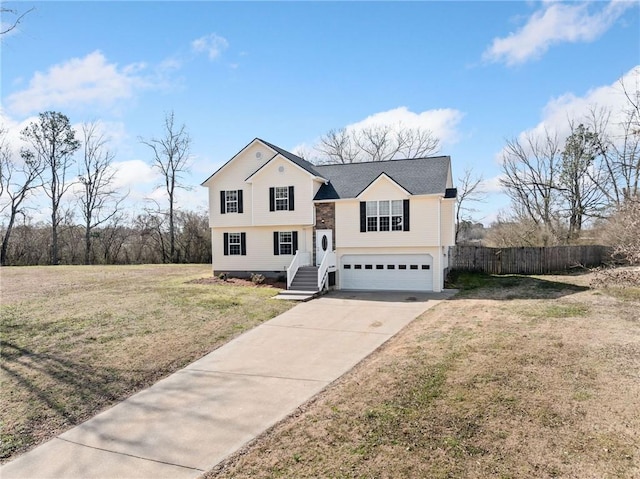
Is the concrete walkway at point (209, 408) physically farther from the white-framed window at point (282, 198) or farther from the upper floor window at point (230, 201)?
the upper floor window at point (230, 201)

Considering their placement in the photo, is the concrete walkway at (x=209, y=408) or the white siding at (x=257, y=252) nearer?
the concrete walkway at (x=209, y=408)

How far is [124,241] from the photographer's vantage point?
118 feet

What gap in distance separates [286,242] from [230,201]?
12.1ft

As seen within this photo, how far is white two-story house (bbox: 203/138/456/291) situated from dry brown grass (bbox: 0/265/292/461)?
301cm

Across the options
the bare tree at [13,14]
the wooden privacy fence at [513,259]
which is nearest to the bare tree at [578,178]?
the wooden privacy fence at [513,259]

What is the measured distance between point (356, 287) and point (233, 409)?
13.0 m

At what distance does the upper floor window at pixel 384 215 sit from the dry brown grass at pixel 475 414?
8.64 metres

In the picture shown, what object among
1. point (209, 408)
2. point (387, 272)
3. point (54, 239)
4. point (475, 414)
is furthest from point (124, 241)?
point (475, 414)

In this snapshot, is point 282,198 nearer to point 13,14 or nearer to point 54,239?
point 13,14

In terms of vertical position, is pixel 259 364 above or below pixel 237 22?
below

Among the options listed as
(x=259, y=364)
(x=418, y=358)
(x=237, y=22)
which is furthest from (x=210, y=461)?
(x=237, y=22)

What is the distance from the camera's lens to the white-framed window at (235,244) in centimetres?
2102

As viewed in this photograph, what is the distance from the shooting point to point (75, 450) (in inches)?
219

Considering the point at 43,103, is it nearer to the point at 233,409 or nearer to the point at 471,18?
the point at 471,18
